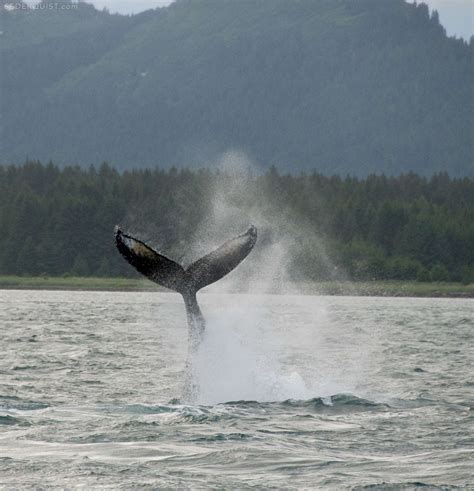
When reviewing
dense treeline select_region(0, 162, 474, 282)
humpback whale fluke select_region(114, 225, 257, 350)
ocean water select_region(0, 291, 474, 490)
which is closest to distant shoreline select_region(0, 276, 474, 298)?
dense treeline select_region(0, 162, 474, 282)

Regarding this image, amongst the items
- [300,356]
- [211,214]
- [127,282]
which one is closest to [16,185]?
[211,214]

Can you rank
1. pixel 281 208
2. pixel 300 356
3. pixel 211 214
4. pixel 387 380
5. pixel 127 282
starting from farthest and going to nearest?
1. pixel 281 208
2. pixel 211 214
3. pixel 127 282
4. pixel 300 356
5. pixel 387 380

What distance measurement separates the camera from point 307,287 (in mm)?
86000

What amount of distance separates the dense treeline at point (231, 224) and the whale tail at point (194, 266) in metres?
74.4

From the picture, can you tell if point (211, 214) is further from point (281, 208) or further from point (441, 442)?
point (441, 442)

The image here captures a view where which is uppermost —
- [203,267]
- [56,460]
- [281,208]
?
[281,208]

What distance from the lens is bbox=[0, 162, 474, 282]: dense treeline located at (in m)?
99.1

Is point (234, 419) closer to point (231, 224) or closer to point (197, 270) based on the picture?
point (197, 270)

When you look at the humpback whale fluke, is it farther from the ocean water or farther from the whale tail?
the ocean water

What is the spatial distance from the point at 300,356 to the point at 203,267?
1124 cm

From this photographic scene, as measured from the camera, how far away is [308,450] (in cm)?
1157

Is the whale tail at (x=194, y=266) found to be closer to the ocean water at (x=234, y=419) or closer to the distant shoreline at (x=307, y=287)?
the ocean water at (x=234, y=419)

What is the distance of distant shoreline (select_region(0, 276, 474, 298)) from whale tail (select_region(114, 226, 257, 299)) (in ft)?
236

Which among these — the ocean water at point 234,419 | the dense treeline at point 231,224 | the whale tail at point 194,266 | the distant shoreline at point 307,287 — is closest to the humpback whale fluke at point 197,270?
the whale tail at point 194,266
